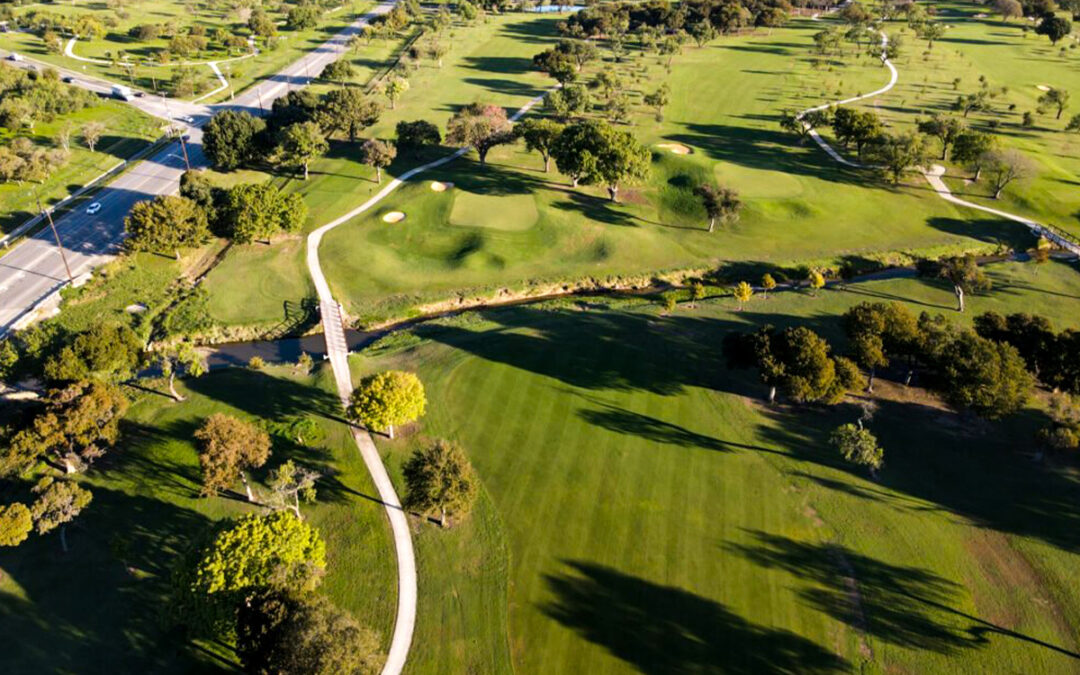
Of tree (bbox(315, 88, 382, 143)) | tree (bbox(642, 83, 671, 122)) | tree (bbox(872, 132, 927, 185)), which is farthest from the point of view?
tree (bbox(642, 83, 671, 122))

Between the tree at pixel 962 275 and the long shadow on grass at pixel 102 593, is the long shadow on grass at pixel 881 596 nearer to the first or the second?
the long shadow on grass at pixel 102 593

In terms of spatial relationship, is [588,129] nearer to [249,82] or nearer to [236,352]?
[236,352]

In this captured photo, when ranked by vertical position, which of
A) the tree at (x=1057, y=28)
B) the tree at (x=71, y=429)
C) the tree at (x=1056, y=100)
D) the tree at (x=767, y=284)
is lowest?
the tree at (x=71, y=429)

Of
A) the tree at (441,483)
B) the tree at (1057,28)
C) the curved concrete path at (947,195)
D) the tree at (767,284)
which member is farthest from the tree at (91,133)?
the tree at (1057,28)

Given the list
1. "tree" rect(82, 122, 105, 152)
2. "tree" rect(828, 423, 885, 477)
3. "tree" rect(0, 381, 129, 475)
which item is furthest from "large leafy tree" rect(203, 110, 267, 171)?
"tree" rect(828, 423, 885, 477)

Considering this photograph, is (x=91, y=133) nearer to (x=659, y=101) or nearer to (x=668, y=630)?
(x=659, y=101)

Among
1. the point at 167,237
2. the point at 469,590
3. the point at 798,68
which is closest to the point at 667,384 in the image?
the point at 469,590

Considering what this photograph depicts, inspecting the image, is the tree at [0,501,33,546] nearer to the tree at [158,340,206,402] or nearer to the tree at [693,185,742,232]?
the tree at [158,340,206,402]
